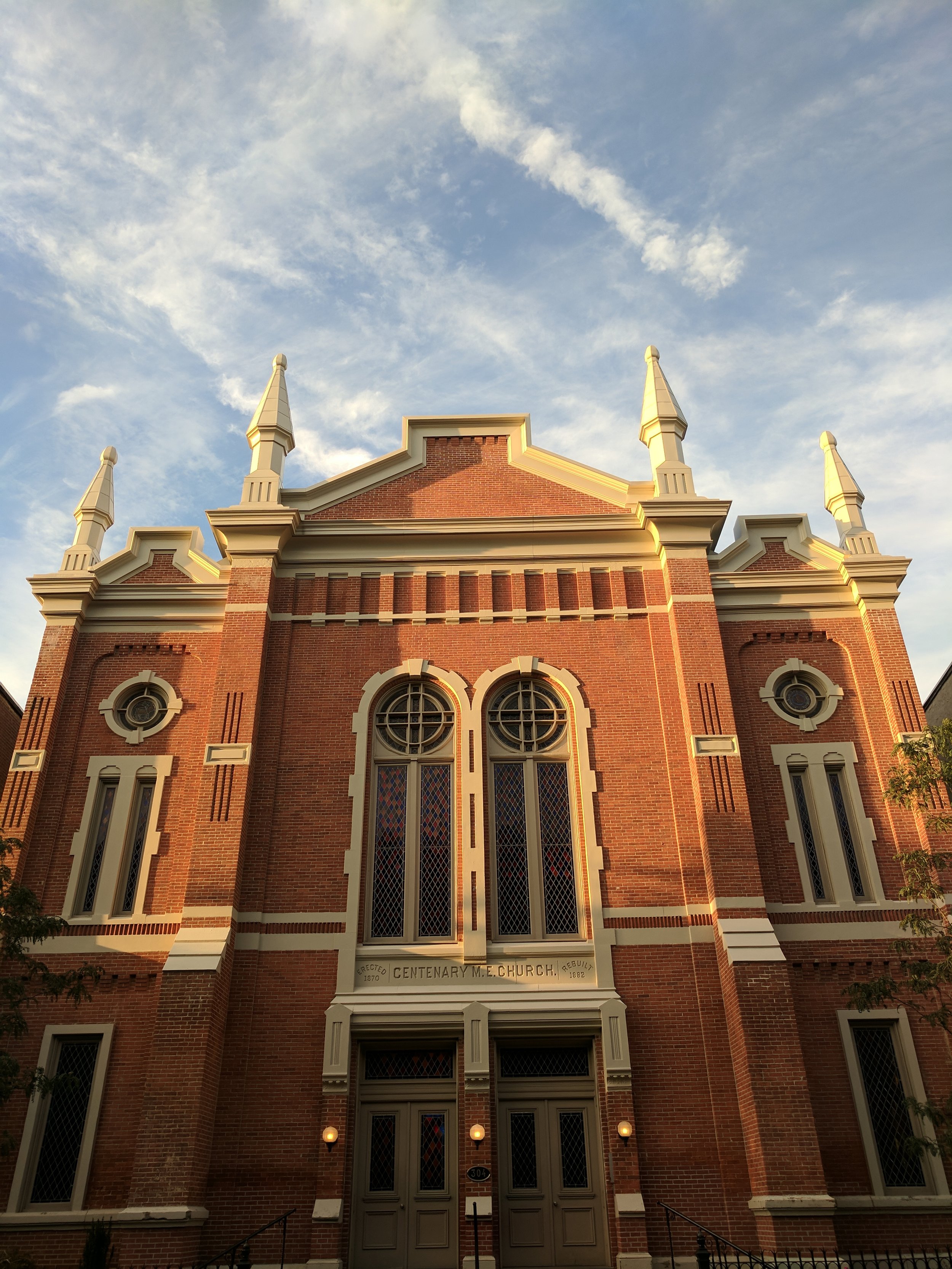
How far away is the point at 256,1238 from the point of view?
1233 cm

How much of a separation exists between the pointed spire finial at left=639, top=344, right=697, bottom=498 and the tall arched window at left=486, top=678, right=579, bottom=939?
4225 mm

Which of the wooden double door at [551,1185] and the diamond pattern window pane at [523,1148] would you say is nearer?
the wooden double door at [551,1185]

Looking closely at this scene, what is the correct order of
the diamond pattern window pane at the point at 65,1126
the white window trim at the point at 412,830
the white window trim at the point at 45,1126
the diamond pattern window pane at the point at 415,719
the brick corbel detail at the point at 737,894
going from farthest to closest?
the diamond pattern window pane at the point at 415,719 → the white window trim at the point at 412,830 → the diamond pattern window pane at the point at 65,1126 → the white window trim at the point at 45,1126 → the brick corbel detail at the point at 737,894

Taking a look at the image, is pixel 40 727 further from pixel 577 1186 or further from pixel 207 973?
pixel 577 1186

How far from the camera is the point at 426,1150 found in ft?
43.8

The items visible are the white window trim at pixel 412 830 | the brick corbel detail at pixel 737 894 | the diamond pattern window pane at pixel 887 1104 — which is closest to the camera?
the brick corbel detail at pixel 737 894

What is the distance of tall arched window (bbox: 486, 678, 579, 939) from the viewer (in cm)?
1461

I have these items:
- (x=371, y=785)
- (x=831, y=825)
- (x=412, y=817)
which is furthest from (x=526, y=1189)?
(x=831, y=825)

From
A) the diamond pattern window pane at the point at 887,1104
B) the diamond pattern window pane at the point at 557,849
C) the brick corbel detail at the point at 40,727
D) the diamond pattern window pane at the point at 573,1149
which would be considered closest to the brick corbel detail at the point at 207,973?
the brick corbel detail at the point at 40,727

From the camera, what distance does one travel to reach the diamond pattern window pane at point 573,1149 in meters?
13.2

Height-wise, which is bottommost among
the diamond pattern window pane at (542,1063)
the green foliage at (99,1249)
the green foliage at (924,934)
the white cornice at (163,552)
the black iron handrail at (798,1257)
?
the black iron handrail at (798,1257)

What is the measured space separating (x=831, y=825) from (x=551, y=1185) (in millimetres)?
6475

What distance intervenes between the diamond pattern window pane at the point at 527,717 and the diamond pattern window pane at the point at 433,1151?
5.34 m

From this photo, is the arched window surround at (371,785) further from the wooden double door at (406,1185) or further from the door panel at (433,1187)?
the door panel at (433,1187)
